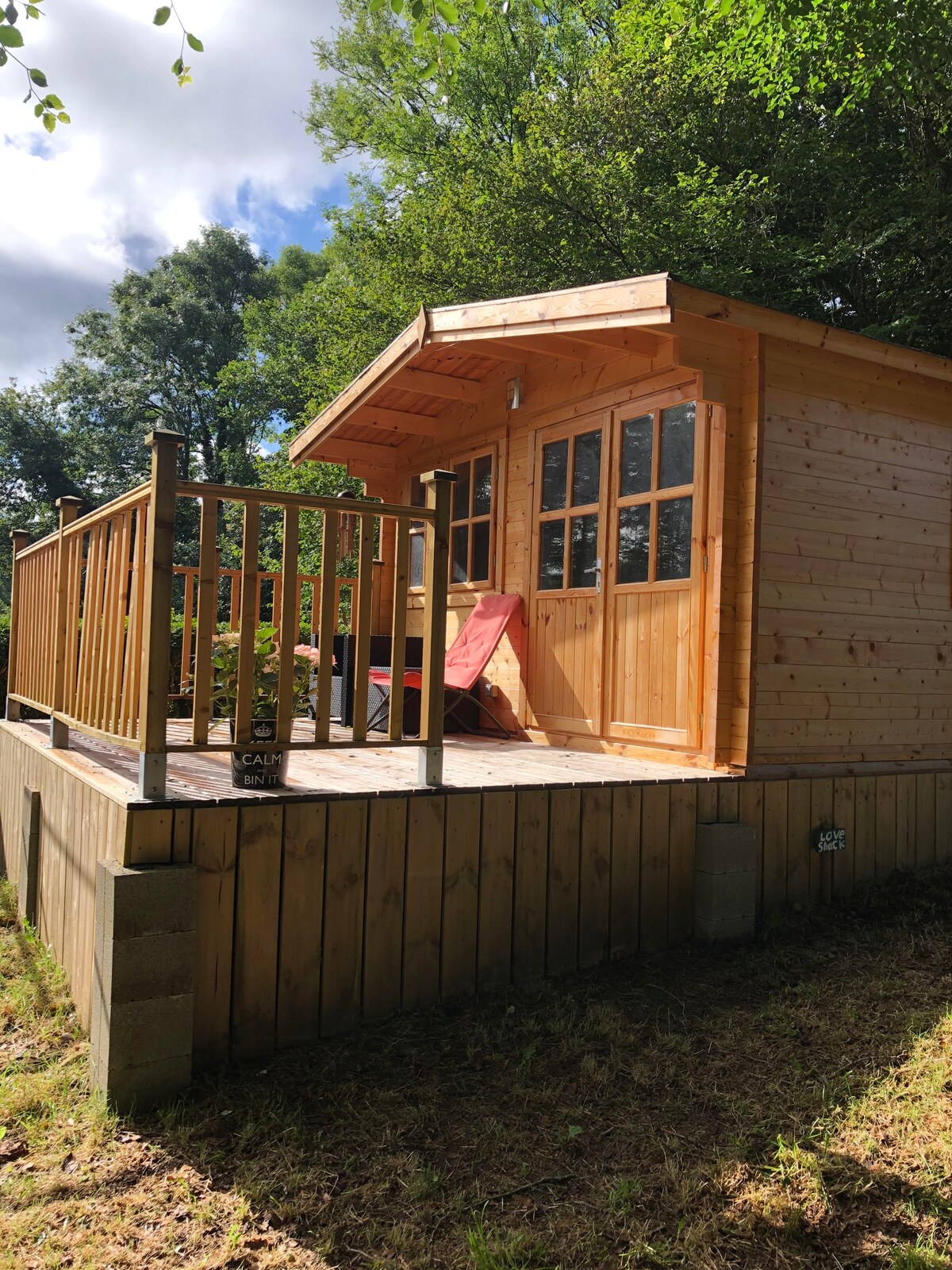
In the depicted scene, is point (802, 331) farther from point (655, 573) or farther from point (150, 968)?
point (150, 968)

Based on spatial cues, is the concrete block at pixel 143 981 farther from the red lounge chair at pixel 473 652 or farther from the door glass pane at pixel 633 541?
the door glass pane at pixel 633 541

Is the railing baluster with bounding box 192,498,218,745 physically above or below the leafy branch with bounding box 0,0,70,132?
below

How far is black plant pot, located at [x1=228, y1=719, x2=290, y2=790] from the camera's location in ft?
9.87

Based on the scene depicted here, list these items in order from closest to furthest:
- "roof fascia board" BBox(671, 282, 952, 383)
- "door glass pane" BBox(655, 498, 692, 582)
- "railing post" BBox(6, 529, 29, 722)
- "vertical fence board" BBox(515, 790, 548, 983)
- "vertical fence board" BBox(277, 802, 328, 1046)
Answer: "vertical fence board" BBox(277, 802, 328, 1046)
"vertical fence board" BBox(515, 790, 548, 983)
"roof fascia board" BBox(671, 282, 952, 383)
"door glass pane" BBox(655, 498, 692, 582)
"railing post" BBox(6, 529, 29, 722)

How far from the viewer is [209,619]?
9.28 ft

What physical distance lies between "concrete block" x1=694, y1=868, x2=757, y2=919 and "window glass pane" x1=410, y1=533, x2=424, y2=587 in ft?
13.4

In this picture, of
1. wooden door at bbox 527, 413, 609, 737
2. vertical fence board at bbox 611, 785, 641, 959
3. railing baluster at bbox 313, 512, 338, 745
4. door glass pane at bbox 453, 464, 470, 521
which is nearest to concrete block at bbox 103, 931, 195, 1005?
railing baluster at bbox 313, 512, 338, 745

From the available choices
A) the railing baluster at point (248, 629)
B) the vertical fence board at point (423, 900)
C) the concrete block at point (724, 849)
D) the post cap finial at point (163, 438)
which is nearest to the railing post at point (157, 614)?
the post cap finial at point (163, 438)

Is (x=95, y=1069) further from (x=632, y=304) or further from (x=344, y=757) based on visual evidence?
(x=632, y=304)

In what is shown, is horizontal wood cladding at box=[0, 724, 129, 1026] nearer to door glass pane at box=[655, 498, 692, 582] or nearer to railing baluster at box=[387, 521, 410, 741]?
railing baluster at box=[387, 521, 410, 741]

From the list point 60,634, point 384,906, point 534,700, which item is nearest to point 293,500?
point 384,906

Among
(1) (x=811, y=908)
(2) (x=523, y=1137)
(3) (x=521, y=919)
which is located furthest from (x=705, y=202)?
(2) (x=523, y=1137)

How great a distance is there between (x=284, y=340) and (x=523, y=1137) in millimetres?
23145

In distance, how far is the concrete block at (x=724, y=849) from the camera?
3.99 meters
